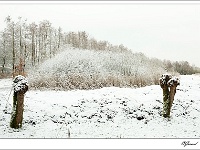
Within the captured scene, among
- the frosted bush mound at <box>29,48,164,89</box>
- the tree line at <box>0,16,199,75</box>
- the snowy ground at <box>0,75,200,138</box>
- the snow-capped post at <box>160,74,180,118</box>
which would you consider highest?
the tree line at <box>0,16,199,75</box>

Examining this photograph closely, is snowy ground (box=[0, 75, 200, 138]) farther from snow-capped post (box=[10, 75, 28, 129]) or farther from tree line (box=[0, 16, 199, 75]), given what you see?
tree line (box=[0, 16, 199, 75])

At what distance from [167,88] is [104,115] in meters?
3.02

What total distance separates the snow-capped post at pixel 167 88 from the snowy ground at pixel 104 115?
0.45 metres

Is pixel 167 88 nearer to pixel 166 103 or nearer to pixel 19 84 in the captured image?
pixel 166 103

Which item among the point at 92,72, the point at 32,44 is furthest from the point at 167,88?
the point at 32,44

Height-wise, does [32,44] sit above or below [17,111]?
above

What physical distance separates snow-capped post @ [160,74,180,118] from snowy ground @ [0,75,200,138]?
0.45 metres

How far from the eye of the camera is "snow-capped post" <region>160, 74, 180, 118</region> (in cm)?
1240

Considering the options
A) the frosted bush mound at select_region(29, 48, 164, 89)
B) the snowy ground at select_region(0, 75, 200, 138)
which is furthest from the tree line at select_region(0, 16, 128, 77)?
the snowy ground at select_region(0, 75, 200, 138)

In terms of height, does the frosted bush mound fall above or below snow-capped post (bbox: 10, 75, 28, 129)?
above

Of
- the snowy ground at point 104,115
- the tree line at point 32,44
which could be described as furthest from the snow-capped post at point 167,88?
the tree line at point 32,44

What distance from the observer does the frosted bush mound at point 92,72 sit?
1836 centimetres

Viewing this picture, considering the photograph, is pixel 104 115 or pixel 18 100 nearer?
pixel 18 100

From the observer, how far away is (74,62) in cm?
2811
